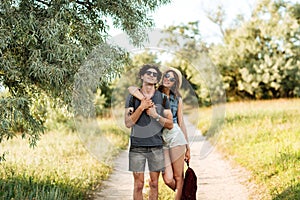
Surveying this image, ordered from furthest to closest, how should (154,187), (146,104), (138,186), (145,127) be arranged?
(154,187), (138,186), (145,127), (146,104)

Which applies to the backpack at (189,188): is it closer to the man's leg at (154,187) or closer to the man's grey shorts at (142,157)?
the man's leg at (154,187)

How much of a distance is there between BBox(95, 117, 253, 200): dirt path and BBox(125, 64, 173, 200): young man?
1.37m

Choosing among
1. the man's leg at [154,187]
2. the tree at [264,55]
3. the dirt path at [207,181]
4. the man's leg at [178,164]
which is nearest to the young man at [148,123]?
the man's leg at [154,187]

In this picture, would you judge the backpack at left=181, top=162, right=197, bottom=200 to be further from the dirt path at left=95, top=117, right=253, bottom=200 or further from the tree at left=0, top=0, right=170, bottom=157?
the tree at left=0, top=0, right=170, bottom=157

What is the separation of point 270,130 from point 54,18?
6.66 metres

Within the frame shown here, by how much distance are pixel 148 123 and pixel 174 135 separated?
1.27ft

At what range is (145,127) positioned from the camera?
4.51 m

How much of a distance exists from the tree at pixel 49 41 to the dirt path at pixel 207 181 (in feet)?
4.58

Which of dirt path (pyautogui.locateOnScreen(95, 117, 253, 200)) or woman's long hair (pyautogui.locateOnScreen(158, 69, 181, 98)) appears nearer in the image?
woman's long hair (pyautogui.locateOnScreen(158, 69, 181, 98))

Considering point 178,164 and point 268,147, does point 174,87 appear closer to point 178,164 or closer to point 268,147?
point 178,164

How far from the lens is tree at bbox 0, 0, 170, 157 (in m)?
5.01

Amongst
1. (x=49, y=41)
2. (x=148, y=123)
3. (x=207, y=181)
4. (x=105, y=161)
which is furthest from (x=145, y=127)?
(x=207, y=181)

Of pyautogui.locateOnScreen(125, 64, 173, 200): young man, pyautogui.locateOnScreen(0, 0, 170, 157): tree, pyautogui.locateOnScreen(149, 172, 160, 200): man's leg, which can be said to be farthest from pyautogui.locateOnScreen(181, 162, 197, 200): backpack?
pyautogui.locateOnScreen(0, 0, 170, 157): tree

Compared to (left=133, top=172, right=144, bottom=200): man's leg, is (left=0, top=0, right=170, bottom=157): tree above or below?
above
